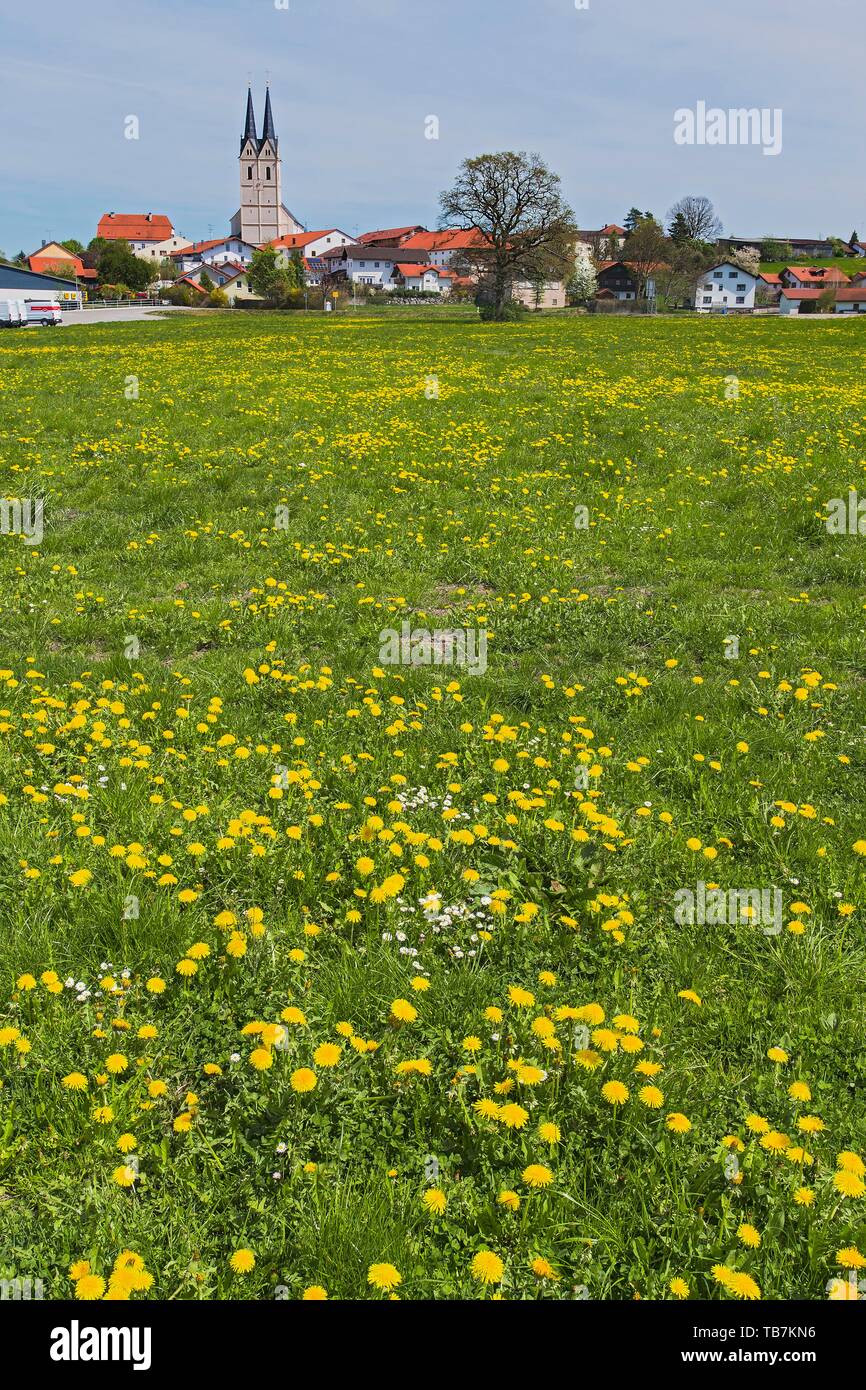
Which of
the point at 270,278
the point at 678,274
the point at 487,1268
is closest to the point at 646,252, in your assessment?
the point at 678,274

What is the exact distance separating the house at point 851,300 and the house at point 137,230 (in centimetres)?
12858

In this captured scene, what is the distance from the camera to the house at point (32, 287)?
7550 cm

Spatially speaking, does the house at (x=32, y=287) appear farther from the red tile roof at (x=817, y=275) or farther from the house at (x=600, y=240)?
the red tile roof at (x=817, y=275)

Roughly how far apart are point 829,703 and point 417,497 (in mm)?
6794

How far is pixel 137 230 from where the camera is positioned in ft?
562

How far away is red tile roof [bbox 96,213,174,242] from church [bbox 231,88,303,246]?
17040 mm

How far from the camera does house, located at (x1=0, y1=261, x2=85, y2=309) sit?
75500 millimetres

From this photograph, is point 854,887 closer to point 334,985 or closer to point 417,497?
point 334,985

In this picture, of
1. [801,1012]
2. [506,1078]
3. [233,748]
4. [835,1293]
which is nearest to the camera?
[835,1293]

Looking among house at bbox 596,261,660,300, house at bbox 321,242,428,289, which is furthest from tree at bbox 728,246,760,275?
house at bbox 321,242,428,289

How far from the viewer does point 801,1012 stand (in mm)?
3715

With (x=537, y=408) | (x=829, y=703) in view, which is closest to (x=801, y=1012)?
(x=829, y=703)

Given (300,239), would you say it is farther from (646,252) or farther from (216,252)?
(646,252)

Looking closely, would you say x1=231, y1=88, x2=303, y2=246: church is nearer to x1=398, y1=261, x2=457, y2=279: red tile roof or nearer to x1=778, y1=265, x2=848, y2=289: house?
x1=398, y1=261, x2=457, y2=279: red tile roof
